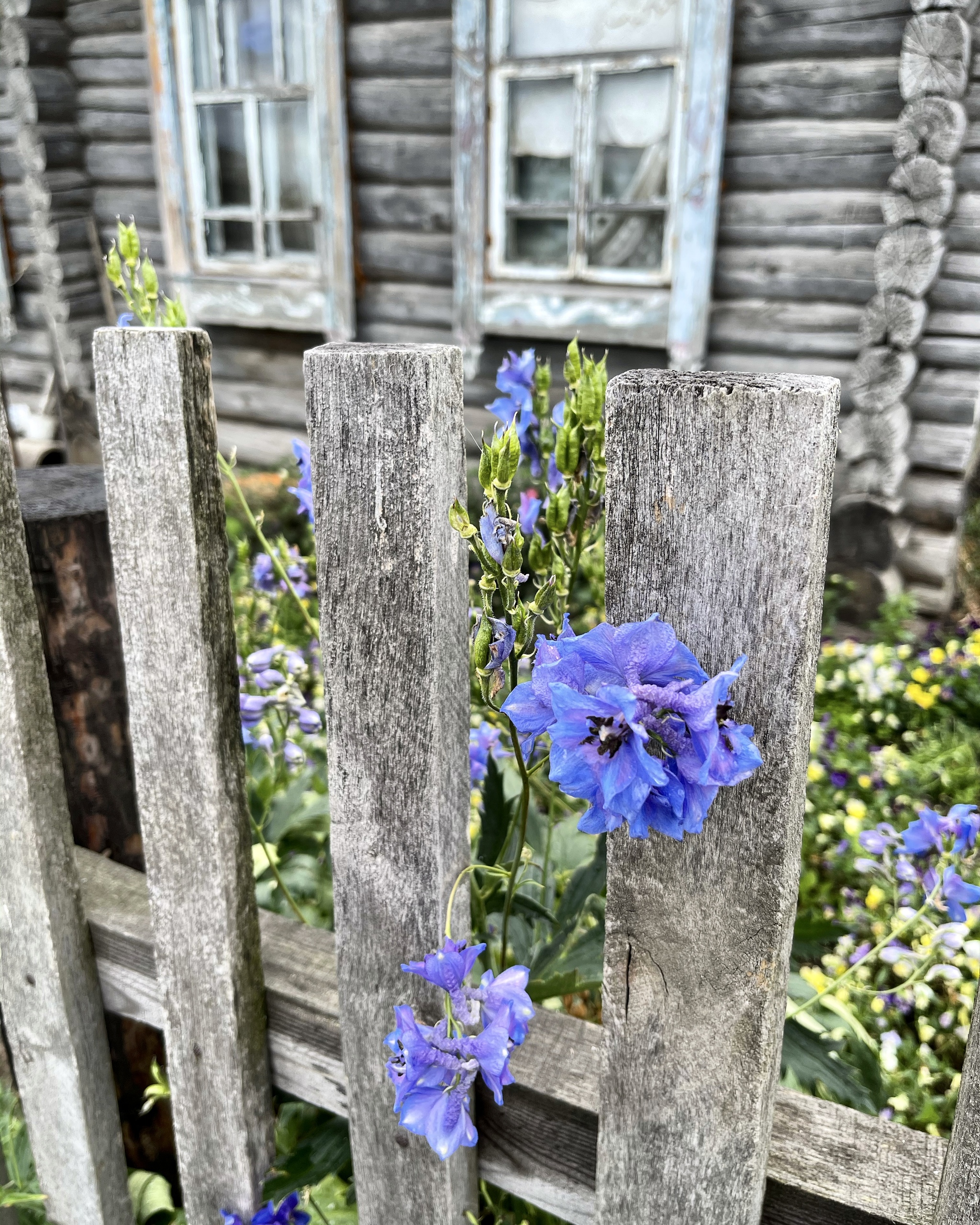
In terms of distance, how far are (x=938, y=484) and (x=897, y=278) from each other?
2.82ft

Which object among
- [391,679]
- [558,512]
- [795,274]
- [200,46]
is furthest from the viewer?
[200,46]

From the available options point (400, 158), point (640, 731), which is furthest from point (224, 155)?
point (640, 731)

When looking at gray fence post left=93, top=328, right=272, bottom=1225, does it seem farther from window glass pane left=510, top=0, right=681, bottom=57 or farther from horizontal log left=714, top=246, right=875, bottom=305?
window glass pane left=510, top=0, right=681, bottom=57

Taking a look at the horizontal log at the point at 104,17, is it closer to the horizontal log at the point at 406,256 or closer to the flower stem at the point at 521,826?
the horizontal log at the point at 406,256

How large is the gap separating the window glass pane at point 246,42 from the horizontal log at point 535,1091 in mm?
4547

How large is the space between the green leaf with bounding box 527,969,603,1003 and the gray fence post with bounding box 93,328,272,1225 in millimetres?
307

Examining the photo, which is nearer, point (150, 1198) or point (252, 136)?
point (150, 1198)

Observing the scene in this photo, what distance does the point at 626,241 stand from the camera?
3994mm

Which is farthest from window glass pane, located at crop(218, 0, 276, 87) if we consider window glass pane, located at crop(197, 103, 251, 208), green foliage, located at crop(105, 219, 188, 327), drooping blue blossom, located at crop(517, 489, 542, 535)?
drooping blue blossom, located at crop(517, 489, 542, 535)

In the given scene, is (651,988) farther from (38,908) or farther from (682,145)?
(682,145)

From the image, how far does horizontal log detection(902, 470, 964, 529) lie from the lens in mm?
3770

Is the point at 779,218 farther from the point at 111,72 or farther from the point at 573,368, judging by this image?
the point at 111,72

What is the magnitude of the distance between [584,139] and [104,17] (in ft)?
9.42

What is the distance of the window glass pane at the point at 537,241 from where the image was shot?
13.5ft
